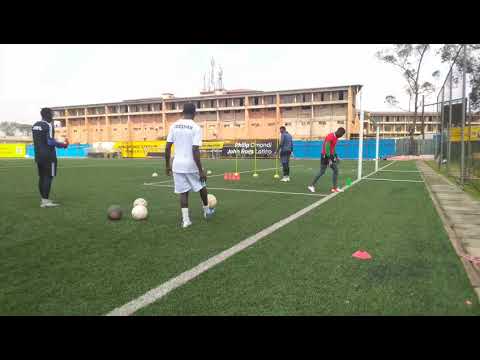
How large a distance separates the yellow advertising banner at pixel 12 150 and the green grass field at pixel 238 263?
41833 millimetres

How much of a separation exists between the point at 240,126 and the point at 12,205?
64.4m

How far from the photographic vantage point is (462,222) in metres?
5.99

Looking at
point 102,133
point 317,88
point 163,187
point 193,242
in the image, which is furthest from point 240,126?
point 193,242

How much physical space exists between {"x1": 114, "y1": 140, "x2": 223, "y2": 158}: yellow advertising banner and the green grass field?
1266 inches

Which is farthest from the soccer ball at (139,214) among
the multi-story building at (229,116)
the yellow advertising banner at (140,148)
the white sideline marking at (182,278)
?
the multi-story building at (229,116)

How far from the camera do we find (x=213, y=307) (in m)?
2.71

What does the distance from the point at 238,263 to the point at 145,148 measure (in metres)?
39.3

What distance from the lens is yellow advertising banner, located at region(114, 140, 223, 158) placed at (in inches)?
1541

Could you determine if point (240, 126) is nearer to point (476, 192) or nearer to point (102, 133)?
point (102, 133)

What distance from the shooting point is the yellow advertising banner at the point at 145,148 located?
128 feet

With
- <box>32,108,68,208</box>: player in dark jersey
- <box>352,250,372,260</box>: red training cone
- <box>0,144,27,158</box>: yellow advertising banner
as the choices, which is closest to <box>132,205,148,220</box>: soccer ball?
<box>32,108,68,208</box>: player in dark jersey

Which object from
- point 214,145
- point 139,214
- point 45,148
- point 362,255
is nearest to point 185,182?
point 139,214

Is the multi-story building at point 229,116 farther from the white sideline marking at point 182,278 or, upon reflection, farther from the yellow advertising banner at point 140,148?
the white sideline marking at point 182,278

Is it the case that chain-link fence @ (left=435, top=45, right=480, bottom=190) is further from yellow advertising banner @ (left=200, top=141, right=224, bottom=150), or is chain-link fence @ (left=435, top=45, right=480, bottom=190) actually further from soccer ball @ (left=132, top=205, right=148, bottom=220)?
yellow advertising banner @ (left=200, top=141, right=224, bottom=150)
